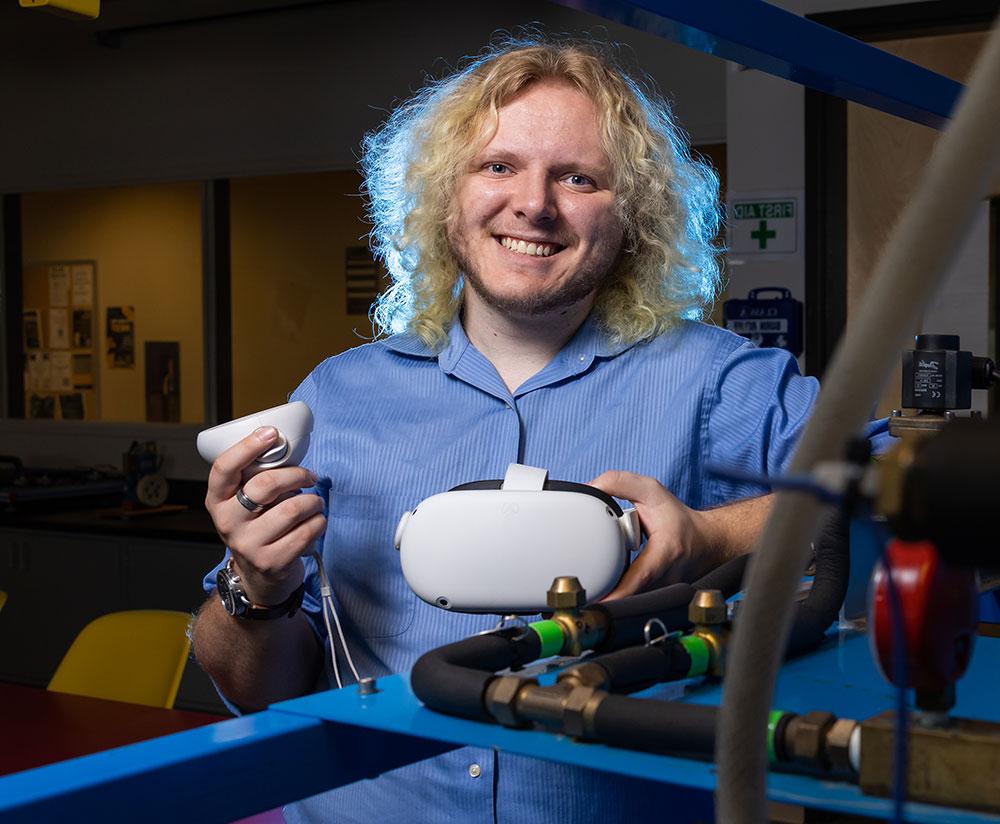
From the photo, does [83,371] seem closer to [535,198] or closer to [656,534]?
[535,198]

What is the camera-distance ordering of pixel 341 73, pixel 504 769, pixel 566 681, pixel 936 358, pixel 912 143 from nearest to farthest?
1. pixel 566 681
2. pixel 936 358
3. pixel 504 769
4. pixel 912 143
5. pixel 341 73

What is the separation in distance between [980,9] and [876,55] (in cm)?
240

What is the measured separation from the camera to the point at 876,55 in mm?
1011

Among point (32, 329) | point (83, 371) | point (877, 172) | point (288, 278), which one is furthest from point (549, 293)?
point (32, 329)

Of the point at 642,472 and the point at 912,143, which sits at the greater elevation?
the point at 912,143

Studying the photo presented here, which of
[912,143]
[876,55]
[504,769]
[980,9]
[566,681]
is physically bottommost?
[504,769]

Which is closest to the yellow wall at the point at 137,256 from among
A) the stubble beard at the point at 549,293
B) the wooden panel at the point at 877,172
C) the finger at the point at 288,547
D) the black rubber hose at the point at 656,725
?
the wooden panel at the point at 877,172

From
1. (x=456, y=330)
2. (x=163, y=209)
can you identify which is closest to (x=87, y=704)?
(x=456, y=330)

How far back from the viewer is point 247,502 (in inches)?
42.4

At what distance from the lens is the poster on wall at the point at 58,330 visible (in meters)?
5.27

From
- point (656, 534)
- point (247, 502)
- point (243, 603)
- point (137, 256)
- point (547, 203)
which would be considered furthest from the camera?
point (137, 256)

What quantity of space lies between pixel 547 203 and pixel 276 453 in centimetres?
44

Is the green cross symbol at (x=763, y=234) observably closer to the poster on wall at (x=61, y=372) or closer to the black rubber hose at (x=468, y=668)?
the black rubber hose at (x=468, y=668)

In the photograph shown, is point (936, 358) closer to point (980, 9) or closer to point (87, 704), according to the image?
point (87, 704)
